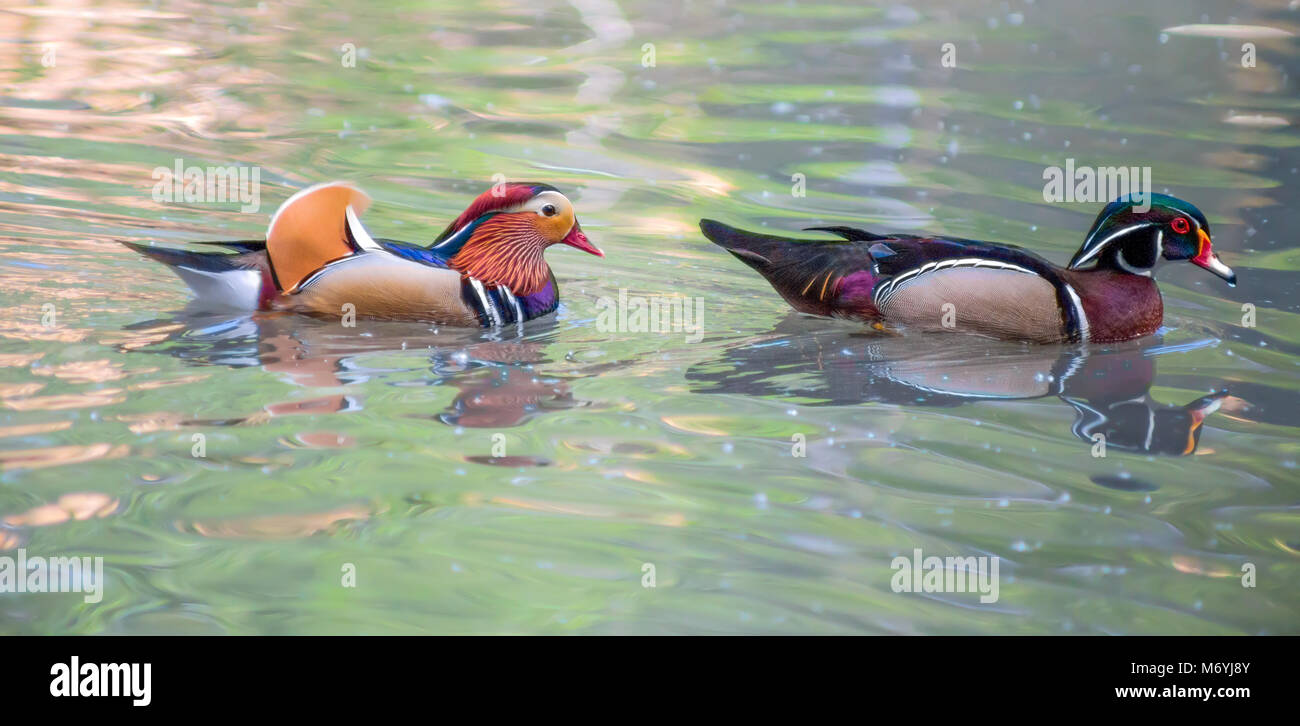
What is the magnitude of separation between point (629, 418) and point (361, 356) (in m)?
1.36

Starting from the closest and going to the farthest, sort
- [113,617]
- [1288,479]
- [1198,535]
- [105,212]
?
[113,617]
[1198,535]
[1288,479]
[105,212]

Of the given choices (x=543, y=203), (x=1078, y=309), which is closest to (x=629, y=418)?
(x=543, y=203)

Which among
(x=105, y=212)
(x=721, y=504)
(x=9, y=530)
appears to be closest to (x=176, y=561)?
(x=9, y=530)

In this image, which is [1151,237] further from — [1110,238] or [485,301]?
[485,301]

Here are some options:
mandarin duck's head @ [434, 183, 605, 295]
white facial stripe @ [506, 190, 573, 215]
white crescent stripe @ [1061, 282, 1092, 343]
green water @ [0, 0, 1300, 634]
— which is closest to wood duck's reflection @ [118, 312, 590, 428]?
green water @ [0, 0, 1300, 634]

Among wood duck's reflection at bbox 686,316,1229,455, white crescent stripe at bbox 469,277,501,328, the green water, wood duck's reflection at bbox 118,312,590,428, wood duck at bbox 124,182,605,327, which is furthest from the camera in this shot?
white crescent stripe at bbox 469,277,501,328

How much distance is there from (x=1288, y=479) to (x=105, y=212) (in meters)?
7.09

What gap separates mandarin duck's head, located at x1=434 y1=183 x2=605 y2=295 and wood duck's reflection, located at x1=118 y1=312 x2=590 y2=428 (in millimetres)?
288

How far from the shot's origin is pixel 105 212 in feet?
28.8

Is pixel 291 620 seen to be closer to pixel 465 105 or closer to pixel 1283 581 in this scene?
pixel 1283 581

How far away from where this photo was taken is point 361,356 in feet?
20.0

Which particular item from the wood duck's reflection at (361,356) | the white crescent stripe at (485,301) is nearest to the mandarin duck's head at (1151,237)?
the wood duck's reflection at (361,356)

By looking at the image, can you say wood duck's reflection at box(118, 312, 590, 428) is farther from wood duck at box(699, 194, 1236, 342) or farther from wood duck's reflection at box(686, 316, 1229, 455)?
wood duck at box(699, 194, 1236, 342)

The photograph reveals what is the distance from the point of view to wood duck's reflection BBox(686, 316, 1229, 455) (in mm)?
5680
